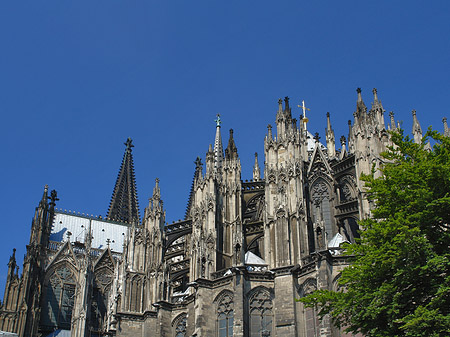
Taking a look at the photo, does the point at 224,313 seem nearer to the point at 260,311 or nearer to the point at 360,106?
the point at 260,311

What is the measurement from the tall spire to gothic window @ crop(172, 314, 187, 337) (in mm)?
38008

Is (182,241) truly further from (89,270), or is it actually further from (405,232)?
(405,232)

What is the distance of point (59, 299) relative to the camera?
52219mm

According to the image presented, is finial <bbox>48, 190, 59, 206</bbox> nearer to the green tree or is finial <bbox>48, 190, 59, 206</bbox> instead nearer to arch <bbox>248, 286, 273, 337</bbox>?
arch <bbox>248, 286, 273, 337</bbox>

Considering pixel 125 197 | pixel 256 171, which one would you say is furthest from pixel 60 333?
pixel 125 197

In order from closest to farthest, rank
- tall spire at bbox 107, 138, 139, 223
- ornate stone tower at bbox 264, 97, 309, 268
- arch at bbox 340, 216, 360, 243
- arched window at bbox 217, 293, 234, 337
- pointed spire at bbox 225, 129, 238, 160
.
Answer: arched window at bbox 217, 293, 234, 337 < ornate stone tower at bbox 264, 97, 309, 268 < arch at bbox 340, 216, 360, 243 < pointed spire at bbox 225, 129, 238, 160 < tall spire at bbox 107, 138, 139, 223

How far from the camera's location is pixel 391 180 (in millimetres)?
19844

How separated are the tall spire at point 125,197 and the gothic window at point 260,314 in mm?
43424

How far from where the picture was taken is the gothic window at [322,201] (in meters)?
38.1

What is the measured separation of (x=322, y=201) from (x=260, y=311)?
9545mm

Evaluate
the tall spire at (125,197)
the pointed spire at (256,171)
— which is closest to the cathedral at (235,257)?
the pointed spire at (256,171)

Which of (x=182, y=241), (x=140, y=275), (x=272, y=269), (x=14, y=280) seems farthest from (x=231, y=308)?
(x=14, y=280)

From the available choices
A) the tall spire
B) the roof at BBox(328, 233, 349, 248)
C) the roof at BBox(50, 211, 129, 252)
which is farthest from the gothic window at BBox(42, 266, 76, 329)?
the roof at BBox(328, 233, 349, 248)

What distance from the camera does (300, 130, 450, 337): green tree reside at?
58.9 feet
